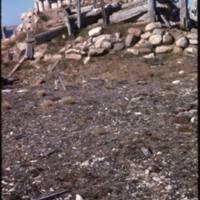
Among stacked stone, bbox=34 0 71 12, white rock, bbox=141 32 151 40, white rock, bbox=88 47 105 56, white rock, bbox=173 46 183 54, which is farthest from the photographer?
stacked stone, bbox=34 0 71 12

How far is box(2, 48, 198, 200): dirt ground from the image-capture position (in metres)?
8.69

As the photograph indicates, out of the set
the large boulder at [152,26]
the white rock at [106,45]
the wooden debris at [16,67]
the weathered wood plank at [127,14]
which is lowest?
the wooden debris at [16,67]

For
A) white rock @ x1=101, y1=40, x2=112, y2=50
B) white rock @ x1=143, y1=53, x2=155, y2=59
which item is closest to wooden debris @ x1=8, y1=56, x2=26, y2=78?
white rock @ x1=101, y1=40, x2=112, y2=50

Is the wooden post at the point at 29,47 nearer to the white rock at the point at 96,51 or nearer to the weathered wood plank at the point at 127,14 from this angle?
the white rock at the point at 96,51

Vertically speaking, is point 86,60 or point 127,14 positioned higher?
point 127,14

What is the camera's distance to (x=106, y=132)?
11.4 metres

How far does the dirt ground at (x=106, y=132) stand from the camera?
8688mm

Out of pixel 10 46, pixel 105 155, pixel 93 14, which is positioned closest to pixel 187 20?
pixel 93 14

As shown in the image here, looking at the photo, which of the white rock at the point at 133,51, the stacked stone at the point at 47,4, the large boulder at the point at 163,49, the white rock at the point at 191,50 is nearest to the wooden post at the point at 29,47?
the white rock at the point at 133,51

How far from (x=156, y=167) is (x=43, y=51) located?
40.2 ft

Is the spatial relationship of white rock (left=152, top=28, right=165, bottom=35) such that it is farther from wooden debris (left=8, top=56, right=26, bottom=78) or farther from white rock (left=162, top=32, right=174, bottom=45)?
wooden debris (left=8, top=56, right=26, bottom=78)

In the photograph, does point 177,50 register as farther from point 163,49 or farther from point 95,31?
point 95,31

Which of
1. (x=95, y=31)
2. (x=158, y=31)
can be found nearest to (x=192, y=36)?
(x=158, y=31)

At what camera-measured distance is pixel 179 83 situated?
51.8 ft
